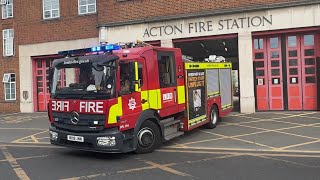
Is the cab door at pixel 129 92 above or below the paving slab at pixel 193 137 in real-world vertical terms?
above

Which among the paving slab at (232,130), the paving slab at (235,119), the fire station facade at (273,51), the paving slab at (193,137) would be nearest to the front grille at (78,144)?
the paving slab at (193,137)

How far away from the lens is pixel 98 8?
749 inches

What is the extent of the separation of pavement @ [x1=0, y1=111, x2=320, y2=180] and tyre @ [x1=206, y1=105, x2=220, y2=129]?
20 centimetres

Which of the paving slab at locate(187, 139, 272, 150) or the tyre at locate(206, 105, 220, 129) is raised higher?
the tyre at locate(206, 105, 220, 129)

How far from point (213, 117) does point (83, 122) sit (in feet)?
17.9

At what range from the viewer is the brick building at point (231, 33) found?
52.2 feet

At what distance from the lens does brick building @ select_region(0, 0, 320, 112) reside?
1592cm

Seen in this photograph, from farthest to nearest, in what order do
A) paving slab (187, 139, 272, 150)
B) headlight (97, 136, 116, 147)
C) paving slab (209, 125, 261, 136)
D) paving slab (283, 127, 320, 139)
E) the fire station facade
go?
the fire station facade, paving slab (209, 125, 261, 136), paving slab (283, 127, 320, 139), paving slab (187, 139, 272, 150), headlight (97, 136, 116, 147)

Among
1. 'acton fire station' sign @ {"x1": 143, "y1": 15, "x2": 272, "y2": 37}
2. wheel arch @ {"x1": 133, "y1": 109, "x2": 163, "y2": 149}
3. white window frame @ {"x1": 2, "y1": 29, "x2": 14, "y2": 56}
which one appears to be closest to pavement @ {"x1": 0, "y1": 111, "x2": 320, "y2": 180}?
wheel arch @ {"x1": 133, "y1": 109, "x2": 163, "y2": 149}

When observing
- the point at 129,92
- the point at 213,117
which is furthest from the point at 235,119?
the point at 129,92

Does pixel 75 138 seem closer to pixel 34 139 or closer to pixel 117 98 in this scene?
pixel 117 98

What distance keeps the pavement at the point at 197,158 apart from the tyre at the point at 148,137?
17 centimetres

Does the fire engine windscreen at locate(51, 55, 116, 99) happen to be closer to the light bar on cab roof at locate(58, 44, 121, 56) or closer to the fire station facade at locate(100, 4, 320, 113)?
the light bar on cab roof at locate(58, 44, 121, 56)

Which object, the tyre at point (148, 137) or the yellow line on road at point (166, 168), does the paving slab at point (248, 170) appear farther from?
the tyre at point (148, 137)
